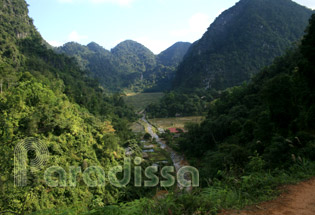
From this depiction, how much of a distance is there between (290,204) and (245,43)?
95.8 meters

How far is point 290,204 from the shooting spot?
137 inches

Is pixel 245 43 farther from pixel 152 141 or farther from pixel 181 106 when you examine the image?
pixel 152 141

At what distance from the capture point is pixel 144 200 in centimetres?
350

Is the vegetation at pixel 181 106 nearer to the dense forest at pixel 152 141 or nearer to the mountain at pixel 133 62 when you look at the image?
the dense forest at pixel 152 141

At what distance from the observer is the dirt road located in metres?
3.27

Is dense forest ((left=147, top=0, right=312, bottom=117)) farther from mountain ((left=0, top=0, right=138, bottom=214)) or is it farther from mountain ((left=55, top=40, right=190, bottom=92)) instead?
mountain ((left=0, top=0, right=138, bottom=214))

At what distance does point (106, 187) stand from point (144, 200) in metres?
17.3

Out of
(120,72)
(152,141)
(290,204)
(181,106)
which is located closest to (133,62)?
(120,72)

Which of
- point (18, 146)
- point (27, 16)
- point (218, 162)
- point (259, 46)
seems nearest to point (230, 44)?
point (259, 46)

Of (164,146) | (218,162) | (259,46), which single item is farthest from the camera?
(259,46)

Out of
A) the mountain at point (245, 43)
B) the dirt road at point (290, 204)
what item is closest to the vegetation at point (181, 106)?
the mountain at point (245, 43)

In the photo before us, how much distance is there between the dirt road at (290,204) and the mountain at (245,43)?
252 feet

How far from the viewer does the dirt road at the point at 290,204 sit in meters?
3.27

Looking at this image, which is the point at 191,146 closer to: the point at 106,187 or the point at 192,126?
the point at 192,126
